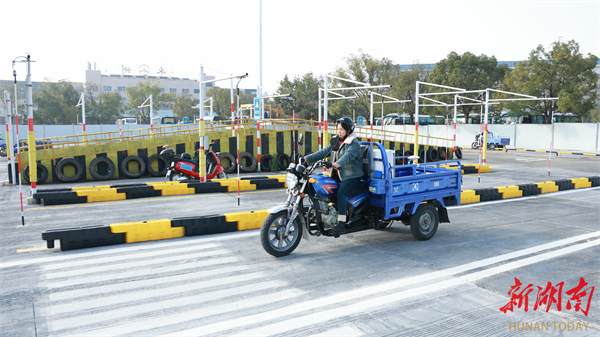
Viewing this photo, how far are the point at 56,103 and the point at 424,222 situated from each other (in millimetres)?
55431

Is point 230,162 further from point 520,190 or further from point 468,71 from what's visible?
point 468,71

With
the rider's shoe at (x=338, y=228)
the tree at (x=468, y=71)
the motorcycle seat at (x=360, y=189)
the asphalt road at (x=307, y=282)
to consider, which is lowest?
the asphalt road at (x=307, y=282)

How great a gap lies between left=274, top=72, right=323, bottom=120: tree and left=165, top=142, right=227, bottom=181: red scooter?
36.8m

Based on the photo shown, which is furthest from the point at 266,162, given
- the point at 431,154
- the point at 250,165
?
the point at 431,154

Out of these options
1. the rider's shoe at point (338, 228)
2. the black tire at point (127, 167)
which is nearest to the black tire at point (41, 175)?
the black tire at point (127, 167)

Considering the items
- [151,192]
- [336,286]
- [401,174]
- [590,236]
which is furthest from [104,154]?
[590,236]

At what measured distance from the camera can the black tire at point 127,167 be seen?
55.5 ft

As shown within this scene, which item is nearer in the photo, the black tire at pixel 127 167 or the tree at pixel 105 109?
the black tire at pixel 127 167

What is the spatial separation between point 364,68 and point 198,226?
39703 mm

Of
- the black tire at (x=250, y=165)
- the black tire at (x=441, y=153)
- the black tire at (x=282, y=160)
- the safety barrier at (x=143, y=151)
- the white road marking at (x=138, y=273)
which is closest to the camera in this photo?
the white road marking at (x=138, y=273)

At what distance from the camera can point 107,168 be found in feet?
55.2

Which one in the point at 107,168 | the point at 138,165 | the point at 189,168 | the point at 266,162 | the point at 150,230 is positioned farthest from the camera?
the point at 266,162

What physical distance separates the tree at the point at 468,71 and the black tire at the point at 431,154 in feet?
56.3

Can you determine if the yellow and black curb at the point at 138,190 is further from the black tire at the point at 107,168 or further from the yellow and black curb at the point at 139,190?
the black tire at the point at 107,168
